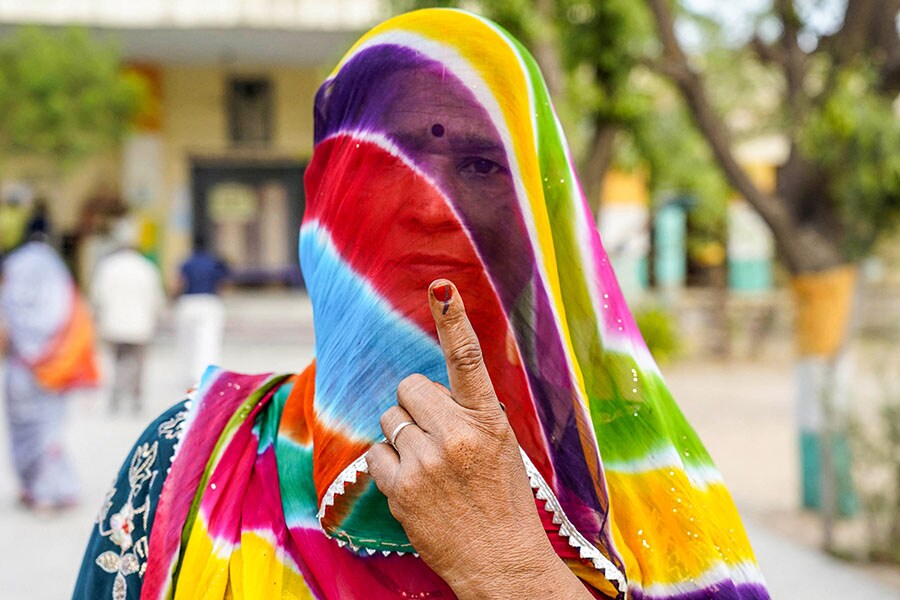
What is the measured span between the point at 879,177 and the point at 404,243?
474 centimetres

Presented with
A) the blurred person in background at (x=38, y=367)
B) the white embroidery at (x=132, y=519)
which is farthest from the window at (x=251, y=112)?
the white embroidery at (x=132, y=519)

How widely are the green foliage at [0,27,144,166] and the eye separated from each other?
1403cm

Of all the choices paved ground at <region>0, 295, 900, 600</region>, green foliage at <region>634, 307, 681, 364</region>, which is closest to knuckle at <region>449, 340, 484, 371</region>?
paved ground at <region>0, 295, 900, 600</region>

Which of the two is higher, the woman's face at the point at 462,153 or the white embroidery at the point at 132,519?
the woman's face at the point at 462,153

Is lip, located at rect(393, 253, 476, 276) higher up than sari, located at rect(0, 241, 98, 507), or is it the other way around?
lip, located at rect(393, 253, 476, 276)

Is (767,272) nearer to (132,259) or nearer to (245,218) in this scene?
(245,218)

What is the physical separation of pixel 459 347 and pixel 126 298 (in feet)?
27.0

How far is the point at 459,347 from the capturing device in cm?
96

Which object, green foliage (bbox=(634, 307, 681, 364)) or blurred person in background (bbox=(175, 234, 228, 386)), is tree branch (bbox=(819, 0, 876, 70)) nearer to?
blurred person in background (bbox=(175, 234, 228, 386))

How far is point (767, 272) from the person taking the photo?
19.0 m

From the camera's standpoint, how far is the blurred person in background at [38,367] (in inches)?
229

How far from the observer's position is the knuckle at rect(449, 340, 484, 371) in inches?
37.9

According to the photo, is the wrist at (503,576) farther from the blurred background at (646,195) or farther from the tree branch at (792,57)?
the tree branch at (792,57)

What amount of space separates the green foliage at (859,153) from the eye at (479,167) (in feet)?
14.4
